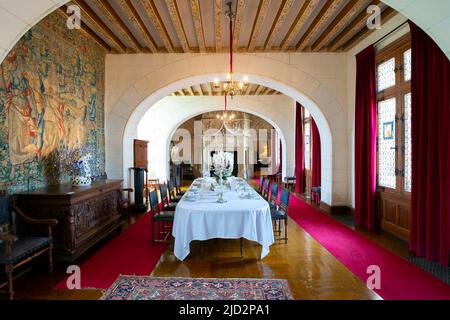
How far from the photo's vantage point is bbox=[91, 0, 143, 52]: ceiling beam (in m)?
4.21

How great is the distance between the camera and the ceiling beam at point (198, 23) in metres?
4.23

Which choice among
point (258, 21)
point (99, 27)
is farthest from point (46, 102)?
point (258, 21)

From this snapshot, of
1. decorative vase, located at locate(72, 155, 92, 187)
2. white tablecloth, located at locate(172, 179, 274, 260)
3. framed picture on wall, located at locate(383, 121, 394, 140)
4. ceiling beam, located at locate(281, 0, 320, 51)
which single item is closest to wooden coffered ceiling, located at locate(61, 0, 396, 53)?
ceiling beam, located at locate(281, 0, 320, 51)

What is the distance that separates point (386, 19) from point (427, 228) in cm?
346

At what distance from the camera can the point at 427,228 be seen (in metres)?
→ 3.58

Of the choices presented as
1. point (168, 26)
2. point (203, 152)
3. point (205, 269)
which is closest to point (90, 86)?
point (168, 26)

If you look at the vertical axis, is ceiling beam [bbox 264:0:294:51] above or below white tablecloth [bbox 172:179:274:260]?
above

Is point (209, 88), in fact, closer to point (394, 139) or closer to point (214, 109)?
point (214, 109)

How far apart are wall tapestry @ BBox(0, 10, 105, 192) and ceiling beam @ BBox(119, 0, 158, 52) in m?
1.11

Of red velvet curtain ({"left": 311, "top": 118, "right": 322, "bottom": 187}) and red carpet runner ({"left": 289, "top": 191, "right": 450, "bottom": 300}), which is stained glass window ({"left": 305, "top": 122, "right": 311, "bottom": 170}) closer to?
red velvet curtain ({"left": 311, "top": 118, "right": 322, "bottom": 187})

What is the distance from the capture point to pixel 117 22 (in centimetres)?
475

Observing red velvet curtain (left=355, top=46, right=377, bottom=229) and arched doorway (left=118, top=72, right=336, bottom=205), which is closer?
red velvet curtain (left=355, top=46, right=377, bottom=229)

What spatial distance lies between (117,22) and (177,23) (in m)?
1.05
